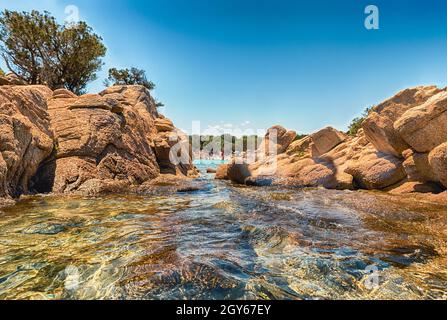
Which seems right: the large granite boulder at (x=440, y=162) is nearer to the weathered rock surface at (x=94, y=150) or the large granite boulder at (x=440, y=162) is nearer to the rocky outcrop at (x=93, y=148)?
the weathered rock surface at (x=94, y=150)

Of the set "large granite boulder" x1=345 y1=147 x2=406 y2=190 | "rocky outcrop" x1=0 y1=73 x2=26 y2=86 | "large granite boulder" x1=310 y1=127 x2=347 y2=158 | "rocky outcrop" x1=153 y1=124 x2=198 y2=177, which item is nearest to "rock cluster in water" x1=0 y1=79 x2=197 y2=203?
"rocky outcrop" x1=0 y1=73 x2=26 y2=86

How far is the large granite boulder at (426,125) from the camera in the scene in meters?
13.6

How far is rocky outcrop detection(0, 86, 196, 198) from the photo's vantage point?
35.6ft

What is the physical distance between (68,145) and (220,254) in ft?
40.9

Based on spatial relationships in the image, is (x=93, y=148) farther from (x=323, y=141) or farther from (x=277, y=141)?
(x=277, y=141)

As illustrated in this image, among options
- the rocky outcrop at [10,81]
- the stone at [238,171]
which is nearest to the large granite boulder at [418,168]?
the stone at [238,171]

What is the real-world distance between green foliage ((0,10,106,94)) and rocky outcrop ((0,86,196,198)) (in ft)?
54.1

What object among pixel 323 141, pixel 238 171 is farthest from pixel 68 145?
pixel 323 141

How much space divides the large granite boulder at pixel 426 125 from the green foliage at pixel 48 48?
33704 mm

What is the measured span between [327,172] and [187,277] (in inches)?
692

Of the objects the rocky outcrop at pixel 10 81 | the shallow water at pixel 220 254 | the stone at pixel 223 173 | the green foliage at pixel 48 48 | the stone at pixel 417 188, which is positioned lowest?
the shallow water at pixel 220 254
